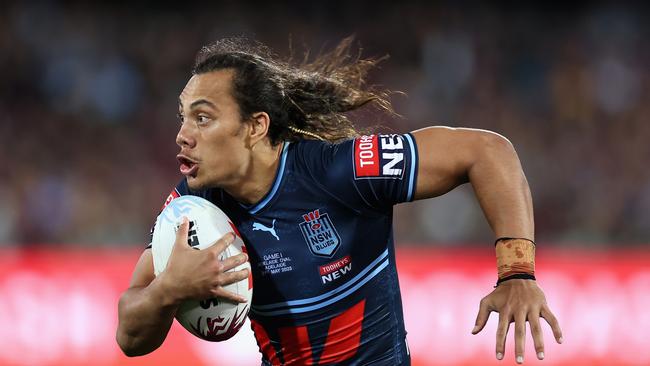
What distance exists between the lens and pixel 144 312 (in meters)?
3.49

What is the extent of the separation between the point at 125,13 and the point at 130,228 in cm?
336

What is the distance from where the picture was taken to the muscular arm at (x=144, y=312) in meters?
3.43

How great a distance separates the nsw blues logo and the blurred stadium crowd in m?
5.58

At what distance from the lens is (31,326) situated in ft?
21.6

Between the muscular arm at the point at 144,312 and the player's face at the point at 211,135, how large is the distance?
0.40 metres

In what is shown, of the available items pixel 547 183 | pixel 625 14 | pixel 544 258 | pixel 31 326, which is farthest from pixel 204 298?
pixel 625 14

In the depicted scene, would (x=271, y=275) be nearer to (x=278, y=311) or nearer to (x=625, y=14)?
(x=278, y=311)

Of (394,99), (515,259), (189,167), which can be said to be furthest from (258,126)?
(394,99)

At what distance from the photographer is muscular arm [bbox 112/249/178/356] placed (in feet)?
11.2

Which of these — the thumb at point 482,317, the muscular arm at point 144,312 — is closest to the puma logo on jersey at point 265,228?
the muscular arm at point 144,312

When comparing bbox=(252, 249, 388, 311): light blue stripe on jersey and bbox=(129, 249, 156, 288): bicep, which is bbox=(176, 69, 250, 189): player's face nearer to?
bbox=(129, 249, 156, 288): bicep

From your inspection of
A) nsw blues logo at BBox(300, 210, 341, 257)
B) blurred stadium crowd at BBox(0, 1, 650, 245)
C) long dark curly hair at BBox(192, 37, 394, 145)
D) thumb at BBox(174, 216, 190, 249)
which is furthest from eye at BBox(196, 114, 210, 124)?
blurred stadium crowd at BBox(0, 1, 650, 245)

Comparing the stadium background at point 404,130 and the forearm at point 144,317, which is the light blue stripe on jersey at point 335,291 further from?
the stadium background at point 404,130

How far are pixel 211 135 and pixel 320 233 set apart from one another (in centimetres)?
55
